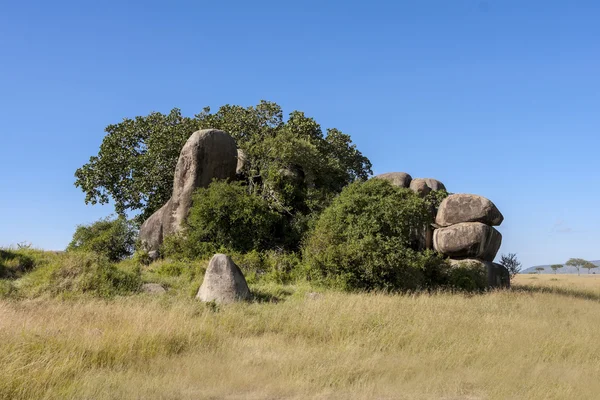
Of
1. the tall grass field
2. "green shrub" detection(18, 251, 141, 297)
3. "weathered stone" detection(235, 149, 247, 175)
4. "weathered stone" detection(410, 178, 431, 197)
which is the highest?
"weathered stone" detection(235, 149, 247, 175)

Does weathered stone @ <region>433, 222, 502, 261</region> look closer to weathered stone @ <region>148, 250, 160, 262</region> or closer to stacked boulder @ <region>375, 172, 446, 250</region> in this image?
stacked boulder @ <region>375, 172, 446, 250</region>

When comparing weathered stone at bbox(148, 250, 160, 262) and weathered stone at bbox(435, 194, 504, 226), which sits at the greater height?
weathered stone at bbox(435, 194, 504, 226)

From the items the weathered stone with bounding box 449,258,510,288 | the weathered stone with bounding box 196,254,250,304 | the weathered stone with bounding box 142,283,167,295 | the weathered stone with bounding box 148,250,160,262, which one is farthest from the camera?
the weathered stone with bounding box 148,250,160,262

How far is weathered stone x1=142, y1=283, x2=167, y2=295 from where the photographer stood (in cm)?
1676

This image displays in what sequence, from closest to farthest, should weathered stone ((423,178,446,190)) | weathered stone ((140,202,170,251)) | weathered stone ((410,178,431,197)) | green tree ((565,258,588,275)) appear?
weathered stone ((410,178,431,197)), weathered stone ((140,202,170,251)), weathered stone ((423,178,446,190)), green tree ((565,258,588,275))

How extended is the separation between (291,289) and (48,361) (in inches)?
420

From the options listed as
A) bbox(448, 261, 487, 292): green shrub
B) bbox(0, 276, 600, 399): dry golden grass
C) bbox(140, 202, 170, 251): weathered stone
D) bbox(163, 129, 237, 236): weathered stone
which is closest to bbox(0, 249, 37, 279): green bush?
bbox(140, 202, 170, 251): weathered stone

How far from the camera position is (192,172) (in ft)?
89.5

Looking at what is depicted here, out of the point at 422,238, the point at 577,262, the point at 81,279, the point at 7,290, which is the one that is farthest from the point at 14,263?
the point at 577,262

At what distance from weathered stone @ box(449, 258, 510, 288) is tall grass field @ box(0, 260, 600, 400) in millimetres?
8162

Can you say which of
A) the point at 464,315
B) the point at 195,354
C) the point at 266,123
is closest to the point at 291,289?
the point at 464,315

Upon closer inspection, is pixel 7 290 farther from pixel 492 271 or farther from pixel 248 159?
pixel 492 271

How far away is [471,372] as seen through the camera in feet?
30.3

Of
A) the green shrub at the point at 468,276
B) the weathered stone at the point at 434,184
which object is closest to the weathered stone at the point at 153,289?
the green shrub at the point at 468,276
